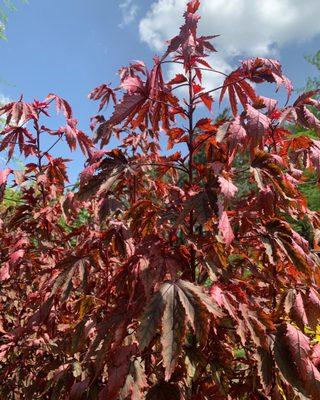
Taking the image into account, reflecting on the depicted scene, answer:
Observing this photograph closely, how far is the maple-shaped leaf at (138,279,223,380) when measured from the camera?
1.23m

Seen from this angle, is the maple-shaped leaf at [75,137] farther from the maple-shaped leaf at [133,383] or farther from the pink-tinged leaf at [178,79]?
the maple-shaped leaf at [133,383]

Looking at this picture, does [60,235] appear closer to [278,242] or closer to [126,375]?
[126,375]

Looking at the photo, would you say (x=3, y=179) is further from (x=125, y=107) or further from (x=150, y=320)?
(x=150, y=320)

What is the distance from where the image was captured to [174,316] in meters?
1.29

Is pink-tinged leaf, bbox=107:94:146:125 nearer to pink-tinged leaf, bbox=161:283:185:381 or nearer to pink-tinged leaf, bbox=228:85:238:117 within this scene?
pink-tinged leaf, bbox=228:85:238:117

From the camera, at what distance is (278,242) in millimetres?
1627

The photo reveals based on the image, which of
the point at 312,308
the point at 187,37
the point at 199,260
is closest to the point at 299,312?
the point at 312,308

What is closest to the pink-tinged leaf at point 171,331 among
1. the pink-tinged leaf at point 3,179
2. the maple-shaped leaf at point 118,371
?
the maple-shaped leaf at point 118,371

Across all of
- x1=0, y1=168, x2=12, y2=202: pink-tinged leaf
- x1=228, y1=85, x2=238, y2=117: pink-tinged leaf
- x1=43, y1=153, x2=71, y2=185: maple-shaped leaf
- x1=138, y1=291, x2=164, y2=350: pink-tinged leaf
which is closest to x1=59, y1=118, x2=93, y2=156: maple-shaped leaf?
x1=43, y1=153, x2=71, y2=185: maple-shaped leaf

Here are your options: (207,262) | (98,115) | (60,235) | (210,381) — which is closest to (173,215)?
(207,262)

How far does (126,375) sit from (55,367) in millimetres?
1020

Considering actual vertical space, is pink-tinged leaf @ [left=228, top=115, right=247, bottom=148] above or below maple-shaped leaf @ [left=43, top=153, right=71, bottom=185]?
below

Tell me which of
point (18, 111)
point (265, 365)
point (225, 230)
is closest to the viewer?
point (225, 230)

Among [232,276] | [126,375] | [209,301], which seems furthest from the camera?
[232,276]
